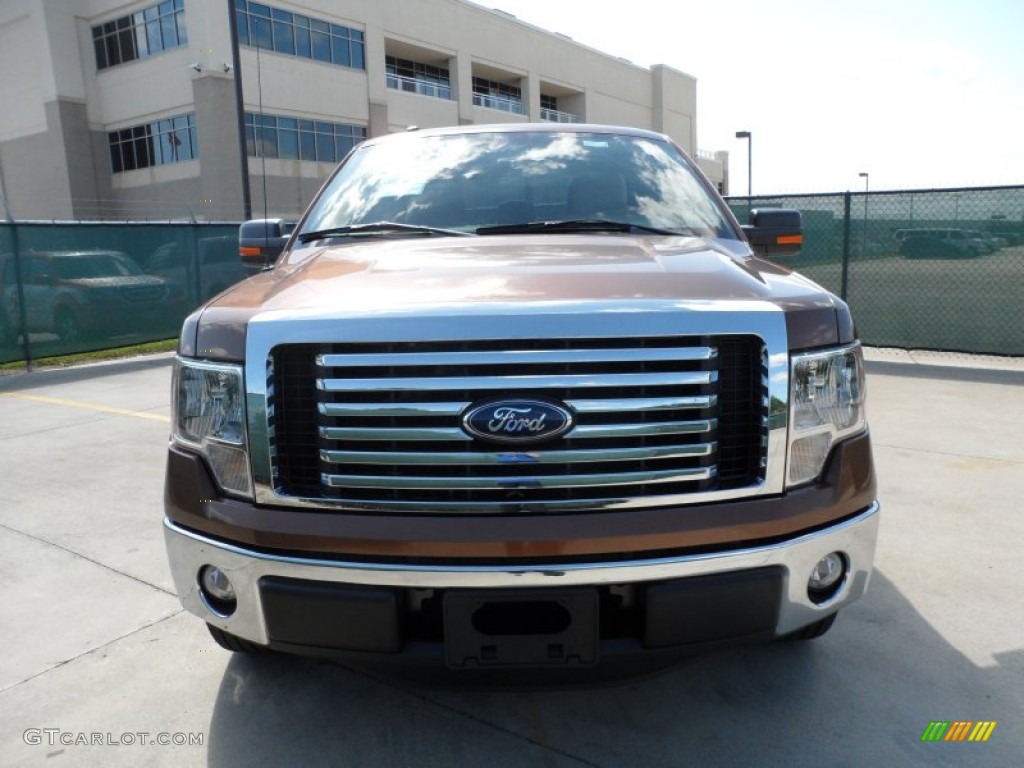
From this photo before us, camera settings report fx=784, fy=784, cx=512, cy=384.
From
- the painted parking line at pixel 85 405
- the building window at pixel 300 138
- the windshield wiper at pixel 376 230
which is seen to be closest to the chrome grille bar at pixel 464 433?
the windshield wiper at pixel 376 230

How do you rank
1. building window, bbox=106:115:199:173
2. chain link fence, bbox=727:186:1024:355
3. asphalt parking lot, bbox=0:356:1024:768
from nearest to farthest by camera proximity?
asphalt parking lot, bbox=0:356:1024:768, chain link fence, bbox=727:186:1024:355, building window, bbox=106:115:199:173

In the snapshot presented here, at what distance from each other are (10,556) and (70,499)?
2.93ft

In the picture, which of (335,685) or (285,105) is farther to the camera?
(285,105)

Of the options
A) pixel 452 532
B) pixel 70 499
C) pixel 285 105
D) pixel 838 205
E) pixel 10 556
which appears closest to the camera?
pixel 452 532

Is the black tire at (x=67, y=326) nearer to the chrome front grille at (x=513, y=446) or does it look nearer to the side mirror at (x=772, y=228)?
the side mirror at (x=772, y=228)

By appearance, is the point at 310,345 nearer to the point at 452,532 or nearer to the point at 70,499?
the point at 452,532

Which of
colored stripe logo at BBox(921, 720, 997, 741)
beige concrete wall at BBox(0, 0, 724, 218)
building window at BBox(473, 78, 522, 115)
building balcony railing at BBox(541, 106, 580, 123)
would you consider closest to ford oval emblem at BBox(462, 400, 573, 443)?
colored stripe logo at BBox(921, 720, 997, 741)

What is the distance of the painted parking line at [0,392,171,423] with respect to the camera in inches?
283

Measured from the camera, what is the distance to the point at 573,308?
193cm

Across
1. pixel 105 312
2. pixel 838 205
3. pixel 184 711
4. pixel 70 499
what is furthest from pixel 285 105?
pixel 184 711

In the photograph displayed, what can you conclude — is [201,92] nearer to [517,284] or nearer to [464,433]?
[517,284]

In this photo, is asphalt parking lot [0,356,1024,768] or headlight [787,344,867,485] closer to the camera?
headlight [787,344,867,485]

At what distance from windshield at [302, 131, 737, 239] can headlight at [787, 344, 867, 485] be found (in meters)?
1.09

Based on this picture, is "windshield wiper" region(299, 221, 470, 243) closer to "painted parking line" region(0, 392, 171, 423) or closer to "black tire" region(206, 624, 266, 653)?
"black tire" region(206, 624, 266, 653)
